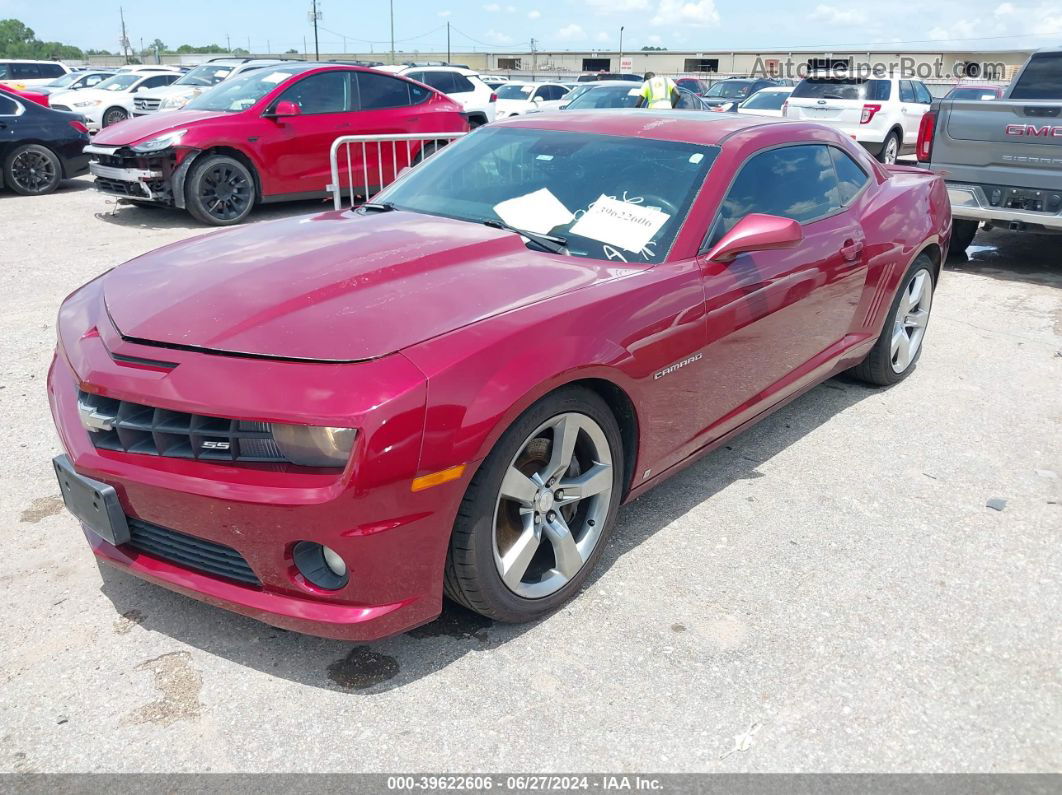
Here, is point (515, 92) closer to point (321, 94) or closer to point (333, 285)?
point (321, 94)

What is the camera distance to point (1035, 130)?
24.2 feet

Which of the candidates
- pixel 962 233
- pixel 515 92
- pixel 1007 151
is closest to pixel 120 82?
pixel 515 92

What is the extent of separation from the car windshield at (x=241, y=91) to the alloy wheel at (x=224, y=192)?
68cm

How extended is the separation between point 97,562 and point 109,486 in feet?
2.62

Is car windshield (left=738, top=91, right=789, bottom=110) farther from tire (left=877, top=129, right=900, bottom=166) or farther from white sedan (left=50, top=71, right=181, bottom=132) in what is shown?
white sedan (left=50, top=71, right=181, bottom=132)

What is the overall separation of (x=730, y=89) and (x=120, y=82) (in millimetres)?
16385

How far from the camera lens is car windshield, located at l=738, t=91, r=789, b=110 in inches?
722

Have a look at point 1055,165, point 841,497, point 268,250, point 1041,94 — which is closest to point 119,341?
point 268,250

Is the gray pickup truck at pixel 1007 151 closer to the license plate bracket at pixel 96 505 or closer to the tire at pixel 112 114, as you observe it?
the license plate bracket at pixel 96 505

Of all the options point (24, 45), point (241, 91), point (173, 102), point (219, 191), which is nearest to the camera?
point (219, 191)

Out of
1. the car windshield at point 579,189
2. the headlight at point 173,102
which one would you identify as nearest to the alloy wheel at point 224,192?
the car windshield at point 579,189

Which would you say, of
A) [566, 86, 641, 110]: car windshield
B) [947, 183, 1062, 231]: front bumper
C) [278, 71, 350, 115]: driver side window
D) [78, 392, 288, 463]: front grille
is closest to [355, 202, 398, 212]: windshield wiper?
[78, 392, 288, 463]: front grille

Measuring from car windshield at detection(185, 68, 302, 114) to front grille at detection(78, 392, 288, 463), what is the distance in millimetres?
7641

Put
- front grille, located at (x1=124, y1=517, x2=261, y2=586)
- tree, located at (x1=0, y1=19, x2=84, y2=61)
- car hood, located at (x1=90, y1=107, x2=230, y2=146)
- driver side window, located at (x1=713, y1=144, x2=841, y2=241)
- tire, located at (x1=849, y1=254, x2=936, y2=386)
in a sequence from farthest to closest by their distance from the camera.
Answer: tree, located at (x1=0, y1=19, x2=84, y2=61) → car hood, located at (x1=90, y1=107, x2=230, y2=146) → tire, located at (x1=849, y1=254, x2=936, y2=386) → driver side window, located at (x1=713, y1=144, x2=841, y2=241) → front grille, located at (x1=124, y1=517, x2=261, y2=586)
